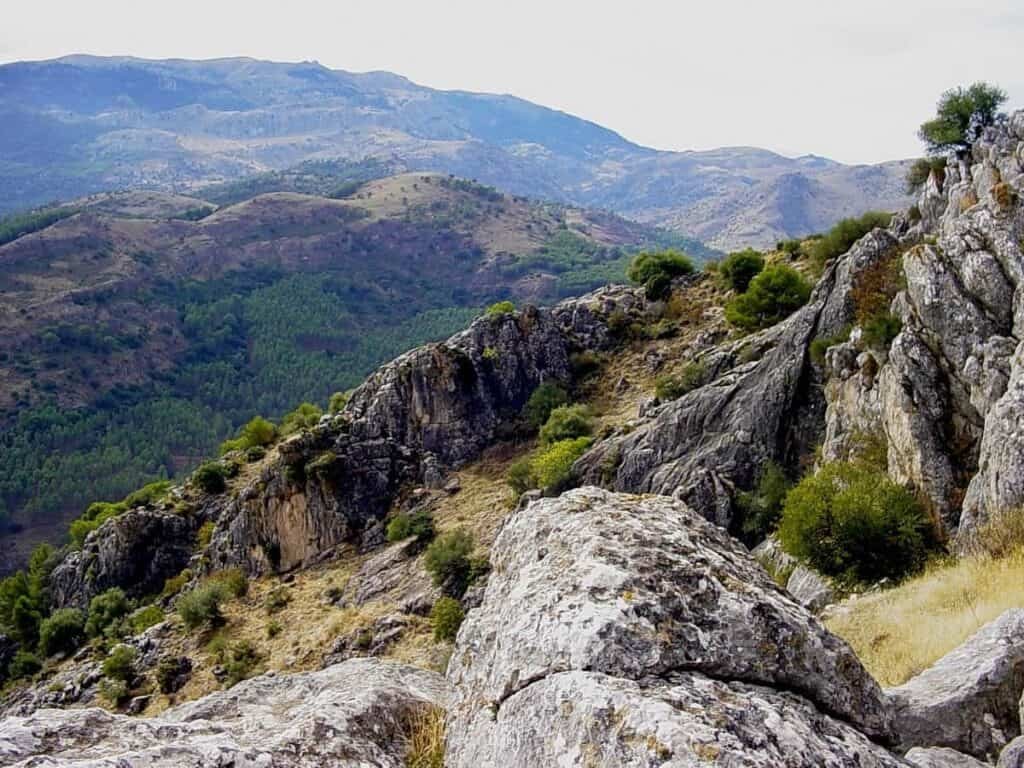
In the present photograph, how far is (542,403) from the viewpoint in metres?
A: 39.1

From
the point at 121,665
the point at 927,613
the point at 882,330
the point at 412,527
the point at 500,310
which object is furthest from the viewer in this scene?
the point at 500,310

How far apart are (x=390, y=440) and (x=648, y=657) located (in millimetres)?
35249

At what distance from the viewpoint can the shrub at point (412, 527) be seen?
108ft

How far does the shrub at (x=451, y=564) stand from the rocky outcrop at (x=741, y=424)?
5844 millimetres

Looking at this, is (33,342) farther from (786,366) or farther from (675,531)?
(675,531)

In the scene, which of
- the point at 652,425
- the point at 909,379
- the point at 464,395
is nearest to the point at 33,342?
Result: the point at 464,395

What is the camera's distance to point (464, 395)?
39.9m

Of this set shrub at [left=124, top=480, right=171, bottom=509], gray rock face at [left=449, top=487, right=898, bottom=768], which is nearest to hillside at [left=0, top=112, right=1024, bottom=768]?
gray rock face at [left=449, top=487, right=898, bottom=768]

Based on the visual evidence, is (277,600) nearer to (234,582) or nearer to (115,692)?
(234,582)

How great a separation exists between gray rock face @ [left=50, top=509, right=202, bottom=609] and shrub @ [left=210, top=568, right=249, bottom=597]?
773 cm

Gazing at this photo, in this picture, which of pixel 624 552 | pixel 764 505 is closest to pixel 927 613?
pixel 624 552

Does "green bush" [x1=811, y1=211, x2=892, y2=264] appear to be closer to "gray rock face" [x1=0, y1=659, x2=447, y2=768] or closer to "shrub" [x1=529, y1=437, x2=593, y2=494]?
"shrub" [x1=529, y1=437, x2=593, y2=494]

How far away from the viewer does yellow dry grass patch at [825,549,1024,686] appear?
908 centimetres

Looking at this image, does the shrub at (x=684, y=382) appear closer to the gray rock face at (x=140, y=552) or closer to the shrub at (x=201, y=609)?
the shrub at (x=201, y=609)
